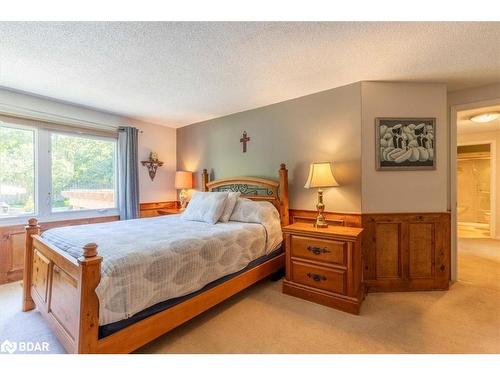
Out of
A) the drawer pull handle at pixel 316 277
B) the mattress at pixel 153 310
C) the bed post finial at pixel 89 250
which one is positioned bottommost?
the drawer pull handle at pixel 316 277

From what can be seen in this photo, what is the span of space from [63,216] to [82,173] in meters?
0.67

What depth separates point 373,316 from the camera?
2080 millimetres

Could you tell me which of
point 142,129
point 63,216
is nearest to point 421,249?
point 142,129

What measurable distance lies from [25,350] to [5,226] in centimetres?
192

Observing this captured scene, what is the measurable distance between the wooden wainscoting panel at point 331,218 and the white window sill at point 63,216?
2.86 meters

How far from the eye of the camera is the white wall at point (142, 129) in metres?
2.87

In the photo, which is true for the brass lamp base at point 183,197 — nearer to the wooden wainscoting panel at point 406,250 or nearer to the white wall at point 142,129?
the white wall at point 142,129

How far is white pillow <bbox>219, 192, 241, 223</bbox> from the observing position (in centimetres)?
284

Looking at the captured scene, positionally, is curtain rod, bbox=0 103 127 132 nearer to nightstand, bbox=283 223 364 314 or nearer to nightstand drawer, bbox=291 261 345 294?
nightstand, bbox=283 223 364 314

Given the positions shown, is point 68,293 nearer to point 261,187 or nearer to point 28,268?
point 28,268

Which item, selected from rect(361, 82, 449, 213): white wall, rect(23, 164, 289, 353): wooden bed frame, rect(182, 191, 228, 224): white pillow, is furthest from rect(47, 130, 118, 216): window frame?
rect(361, 82, 449, 213): white wall

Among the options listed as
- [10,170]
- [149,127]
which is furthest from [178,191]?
[10,170]

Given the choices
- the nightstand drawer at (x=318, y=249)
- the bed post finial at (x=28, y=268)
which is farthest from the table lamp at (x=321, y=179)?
the bed post finial at (x=28, y=268)

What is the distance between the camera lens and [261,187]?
11.2 ft
